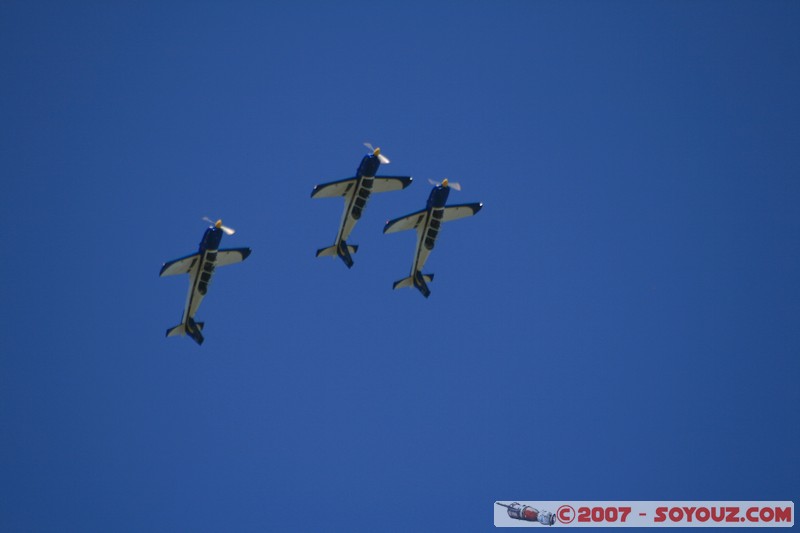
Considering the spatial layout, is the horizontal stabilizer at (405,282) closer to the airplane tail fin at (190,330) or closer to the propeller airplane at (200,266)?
the propeller airplane at (200,266)

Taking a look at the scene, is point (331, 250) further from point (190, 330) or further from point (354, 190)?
point (190, 330)

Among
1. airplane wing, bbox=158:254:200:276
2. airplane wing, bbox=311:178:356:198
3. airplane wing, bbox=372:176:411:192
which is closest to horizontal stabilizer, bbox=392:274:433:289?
airplane wing, bbox=372:176:411:192

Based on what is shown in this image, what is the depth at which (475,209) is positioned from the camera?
58.6m

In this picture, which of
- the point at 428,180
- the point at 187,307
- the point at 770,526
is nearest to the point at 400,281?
the point at 428,180

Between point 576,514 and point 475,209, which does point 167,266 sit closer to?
point 475,209

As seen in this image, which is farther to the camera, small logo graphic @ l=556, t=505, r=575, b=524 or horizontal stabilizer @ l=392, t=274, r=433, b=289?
horizontal stabilizer @ l=392, t=274, r=433, b=289

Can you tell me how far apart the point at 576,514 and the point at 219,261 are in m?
24.0

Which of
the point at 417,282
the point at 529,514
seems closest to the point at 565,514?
the point at 529,514

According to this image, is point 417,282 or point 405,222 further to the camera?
point 417,282

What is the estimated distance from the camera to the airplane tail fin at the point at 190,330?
54969mm

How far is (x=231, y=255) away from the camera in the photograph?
55562 millimetres

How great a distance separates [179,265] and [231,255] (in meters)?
3.66

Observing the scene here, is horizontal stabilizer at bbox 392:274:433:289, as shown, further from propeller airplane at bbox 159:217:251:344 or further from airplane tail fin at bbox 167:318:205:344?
airplane tail fin at bbox 167:318:205:344

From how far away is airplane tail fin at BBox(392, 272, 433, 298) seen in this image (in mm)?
59094
